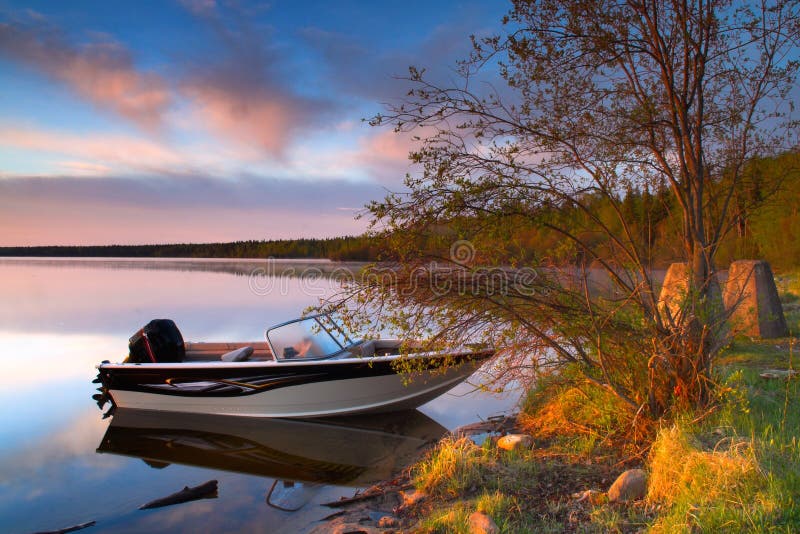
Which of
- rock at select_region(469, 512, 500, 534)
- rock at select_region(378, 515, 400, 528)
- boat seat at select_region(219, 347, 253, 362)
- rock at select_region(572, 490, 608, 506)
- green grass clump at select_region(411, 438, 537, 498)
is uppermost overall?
boat seat at select_region(219, 347, 253, 362)

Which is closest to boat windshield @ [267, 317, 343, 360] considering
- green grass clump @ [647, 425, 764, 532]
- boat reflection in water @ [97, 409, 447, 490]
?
boat reflection in water @ [97, 409, 447, 490]

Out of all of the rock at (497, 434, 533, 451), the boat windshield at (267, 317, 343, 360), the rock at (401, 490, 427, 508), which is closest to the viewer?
the rock at (401, 490, 427, 508)

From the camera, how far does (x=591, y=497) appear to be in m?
4.28

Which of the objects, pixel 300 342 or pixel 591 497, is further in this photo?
pixel 300 342

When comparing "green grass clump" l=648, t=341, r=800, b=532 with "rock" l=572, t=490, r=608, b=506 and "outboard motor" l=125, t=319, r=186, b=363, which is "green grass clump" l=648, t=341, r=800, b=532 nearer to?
"rock" l=572, t=490, r=608, b=506

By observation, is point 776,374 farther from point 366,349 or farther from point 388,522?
point 366,349

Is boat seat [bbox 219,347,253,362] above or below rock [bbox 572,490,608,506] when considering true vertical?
above

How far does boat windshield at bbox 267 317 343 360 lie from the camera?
9.78 m

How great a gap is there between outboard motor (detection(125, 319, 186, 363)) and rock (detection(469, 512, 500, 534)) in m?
8.16

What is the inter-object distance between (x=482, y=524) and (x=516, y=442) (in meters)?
2.08

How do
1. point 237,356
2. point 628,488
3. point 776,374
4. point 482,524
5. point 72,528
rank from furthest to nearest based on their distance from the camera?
point 237,356 < point 776,374 < point 72,528 < point 628,488 < point 482,524

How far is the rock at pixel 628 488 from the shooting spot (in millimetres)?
4152

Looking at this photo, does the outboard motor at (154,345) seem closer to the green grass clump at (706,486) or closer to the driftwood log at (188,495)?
the driftwood log at (188,495)

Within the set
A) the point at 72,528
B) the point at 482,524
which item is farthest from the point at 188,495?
the point at 482,524
